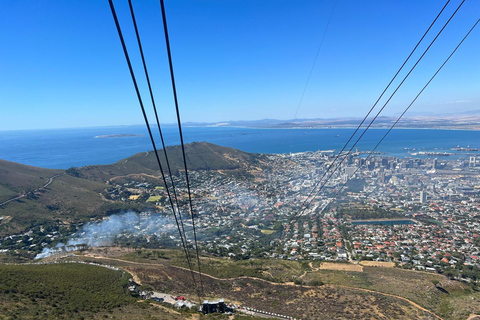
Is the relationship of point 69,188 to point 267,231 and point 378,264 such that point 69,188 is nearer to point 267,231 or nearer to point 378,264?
point 267,231

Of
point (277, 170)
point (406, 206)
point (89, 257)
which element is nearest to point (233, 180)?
point (277, 170)

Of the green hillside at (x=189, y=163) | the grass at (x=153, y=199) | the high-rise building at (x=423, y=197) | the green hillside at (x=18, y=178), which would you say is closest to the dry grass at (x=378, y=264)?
the high-rise building at (x=423, y=197)

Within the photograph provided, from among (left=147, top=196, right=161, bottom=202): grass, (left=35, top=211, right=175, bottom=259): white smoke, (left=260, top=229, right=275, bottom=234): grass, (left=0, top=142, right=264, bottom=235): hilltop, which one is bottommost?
(left=260, top=229, right=275, bottom=234): grass

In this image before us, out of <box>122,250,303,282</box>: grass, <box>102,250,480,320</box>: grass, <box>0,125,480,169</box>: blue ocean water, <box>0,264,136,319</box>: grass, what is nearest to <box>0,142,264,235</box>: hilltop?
<box>122,250,303,282</box>: grass

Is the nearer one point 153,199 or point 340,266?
point 340,266

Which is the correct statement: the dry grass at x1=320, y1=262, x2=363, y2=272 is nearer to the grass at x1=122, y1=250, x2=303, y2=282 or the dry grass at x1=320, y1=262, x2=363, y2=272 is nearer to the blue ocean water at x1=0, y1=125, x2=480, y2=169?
the grass at x1=122, y1=250, x2=303, y2=282

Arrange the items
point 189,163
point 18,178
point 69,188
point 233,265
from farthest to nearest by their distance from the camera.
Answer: point 189,163, point 69,188, point 18,178, point 233,265

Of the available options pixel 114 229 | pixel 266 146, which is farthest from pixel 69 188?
pixel 266 146

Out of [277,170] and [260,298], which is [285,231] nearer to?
[260,298]
